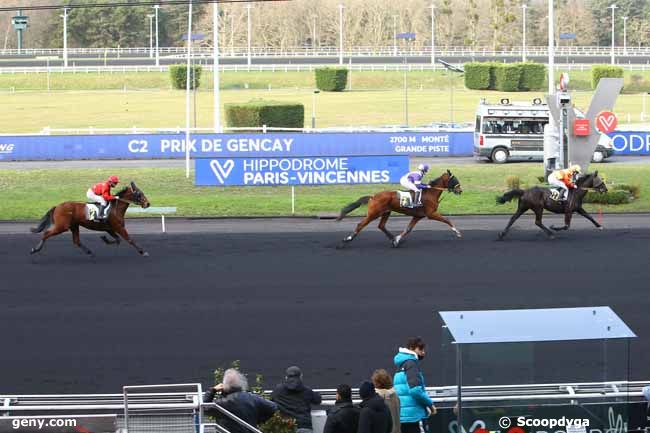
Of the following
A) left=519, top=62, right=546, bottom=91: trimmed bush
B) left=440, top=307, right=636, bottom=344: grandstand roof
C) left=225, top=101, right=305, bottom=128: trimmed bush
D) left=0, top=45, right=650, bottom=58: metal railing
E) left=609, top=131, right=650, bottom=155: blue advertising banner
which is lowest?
left=440, top=307, right=636, bottom=344: grandstand roof

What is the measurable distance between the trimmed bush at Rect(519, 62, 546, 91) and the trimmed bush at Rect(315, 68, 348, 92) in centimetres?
1066

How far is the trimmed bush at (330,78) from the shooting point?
6581cm

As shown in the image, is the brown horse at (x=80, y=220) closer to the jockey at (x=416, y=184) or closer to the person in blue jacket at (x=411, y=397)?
the jockey at (x=416, y=184)

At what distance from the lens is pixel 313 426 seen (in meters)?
8.66

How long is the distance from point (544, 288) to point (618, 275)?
172cm

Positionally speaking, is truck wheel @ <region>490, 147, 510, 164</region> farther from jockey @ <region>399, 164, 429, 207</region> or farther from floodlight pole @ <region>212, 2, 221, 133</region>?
jockey @ <region>399, 164, 429, 207</region>

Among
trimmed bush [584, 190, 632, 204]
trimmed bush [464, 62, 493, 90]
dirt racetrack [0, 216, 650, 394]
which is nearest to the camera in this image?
dirt racetrack [0, 216, 650, 394]

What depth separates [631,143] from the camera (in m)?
37.8

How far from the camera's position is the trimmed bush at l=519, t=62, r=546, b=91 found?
64375 mm

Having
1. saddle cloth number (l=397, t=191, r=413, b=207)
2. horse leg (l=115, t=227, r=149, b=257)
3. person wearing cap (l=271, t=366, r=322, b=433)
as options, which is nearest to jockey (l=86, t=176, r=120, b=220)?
horse leg (l=115, t=227, r=149, b=257)

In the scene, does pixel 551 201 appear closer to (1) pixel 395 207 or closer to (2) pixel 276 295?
(1) pixel 395 207

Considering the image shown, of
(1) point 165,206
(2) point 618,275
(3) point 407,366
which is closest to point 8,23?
(1) point 165,206

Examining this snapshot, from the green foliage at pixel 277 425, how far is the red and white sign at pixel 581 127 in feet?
60.1

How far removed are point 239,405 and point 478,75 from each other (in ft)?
195
